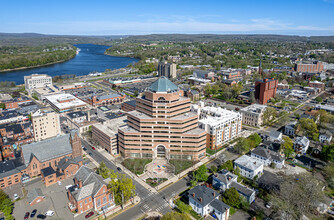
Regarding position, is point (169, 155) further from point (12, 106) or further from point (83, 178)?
point (12, 106)

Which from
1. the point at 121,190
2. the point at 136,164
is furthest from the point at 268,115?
the point at 121,190

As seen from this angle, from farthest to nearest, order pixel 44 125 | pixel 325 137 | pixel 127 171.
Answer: pixel 44 125 < pixel 325 137 < pixel 127 171

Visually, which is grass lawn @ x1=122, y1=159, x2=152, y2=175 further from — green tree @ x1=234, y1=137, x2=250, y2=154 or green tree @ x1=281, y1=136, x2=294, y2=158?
green tree @ x1=281, y1=136, x2=294, y2=158

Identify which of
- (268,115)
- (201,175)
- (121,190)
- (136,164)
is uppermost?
(268,115)

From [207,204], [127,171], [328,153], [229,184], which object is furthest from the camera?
[328,153]

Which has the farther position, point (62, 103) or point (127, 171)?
point (62, 103)

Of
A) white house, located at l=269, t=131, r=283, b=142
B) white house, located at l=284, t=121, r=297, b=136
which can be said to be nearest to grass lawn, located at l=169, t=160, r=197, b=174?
white house, located at l=269, t=131, r=283, b=142

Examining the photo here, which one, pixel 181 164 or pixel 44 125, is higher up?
pixel 44 125

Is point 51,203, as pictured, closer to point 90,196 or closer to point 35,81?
point 90,196
